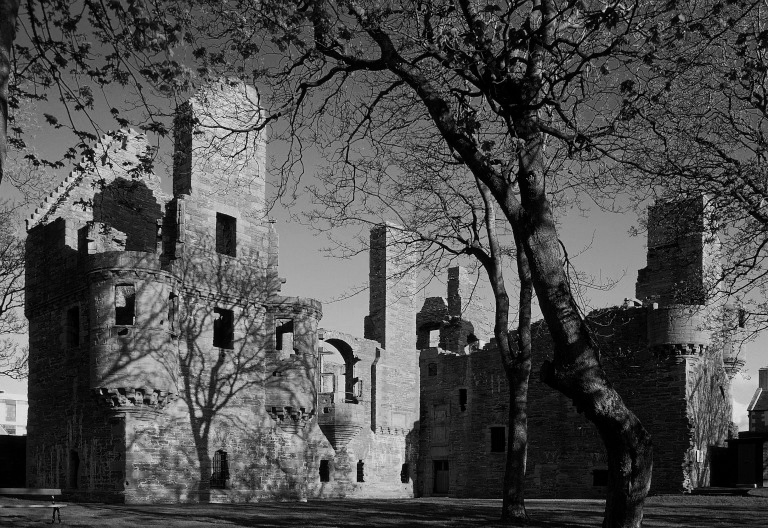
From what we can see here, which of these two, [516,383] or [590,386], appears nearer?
[590,386]

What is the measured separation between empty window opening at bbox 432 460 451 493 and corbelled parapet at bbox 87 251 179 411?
21156 millimetres

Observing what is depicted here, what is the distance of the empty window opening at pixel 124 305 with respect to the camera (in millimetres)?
25703

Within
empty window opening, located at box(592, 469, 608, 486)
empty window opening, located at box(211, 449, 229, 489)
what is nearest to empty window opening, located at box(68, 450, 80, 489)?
empty window opening, located at box(211, 449, 229, 489)

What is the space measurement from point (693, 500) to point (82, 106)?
1920 centimetres

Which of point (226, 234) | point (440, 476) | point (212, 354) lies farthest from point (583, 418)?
point (226, 234)

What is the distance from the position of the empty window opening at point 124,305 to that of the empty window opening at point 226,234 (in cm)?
373

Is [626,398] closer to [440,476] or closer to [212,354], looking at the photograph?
[440,476]

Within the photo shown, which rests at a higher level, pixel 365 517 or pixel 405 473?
pixel 365 517

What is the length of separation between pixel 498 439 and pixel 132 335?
19.7 m

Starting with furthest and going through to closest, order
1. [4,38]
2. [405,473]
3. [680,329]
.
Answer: [405,473], [680,329], [4,38]

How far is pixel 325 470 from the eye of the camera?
134 ft

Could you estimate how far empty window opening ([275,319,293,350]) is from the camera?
97.6ft

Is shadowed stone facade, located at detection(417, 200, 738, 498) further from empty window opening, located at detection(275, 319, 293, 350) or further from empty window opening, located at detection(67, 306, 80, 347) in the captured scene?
empty window opening, located at detection(67, 306, 80, 347)

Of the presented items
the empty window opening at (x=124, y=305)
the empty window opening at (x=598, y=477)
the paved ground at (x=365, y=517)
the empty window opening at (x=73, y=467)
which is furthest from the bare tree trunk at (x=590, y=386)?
the empty window opening at (x=598, y=477)
